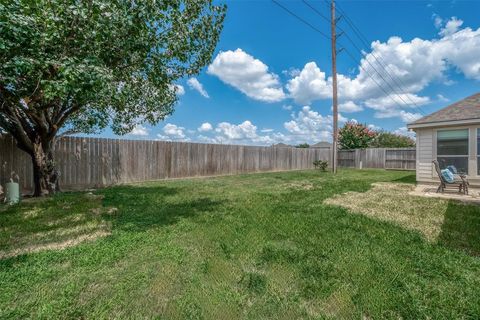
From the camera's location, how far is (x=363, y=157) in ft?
59.5

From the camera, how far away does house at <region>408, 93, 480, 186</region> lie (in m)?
7.10

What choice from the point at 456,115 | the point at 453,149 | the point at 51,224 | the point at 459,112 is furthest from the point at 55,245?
the point at 459,112

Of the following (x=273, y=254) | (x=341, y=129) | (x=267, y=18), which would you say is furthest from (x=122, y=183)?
(x=341, y=129)

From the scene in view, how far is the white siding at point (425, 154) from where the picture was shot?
26.0 feet

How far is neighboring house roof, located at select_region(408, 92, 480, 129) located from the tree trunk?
37.6 ft

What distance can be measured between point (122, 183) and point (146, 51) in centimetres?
559

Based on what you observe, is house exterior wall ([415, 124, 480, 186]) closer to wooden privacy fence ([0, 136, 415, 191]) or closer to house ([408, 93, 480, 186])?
house ([408, 93, 480, 186])

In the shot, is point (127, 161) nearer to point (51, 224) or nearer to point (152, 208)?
point (152, 208)

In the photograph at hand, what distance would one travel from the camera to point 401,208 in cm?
473

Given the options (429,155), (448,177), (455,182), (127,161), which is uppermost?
(429,155)

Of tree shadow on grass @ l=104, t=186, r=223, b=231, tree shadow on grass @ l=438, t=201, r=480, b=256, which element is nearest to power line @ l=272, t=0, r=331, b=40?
tree shadow on grass @ l=104, t=186, r=223, b=231

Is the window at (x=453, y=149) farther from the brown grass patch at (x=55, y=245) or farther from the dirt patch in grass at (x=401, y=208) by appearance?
the brown grass patch at (x=55, y=245)

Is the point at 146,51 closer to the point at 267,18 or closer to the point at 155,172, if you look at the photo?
the point at 155,172

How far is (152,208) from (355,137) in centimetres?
1915
